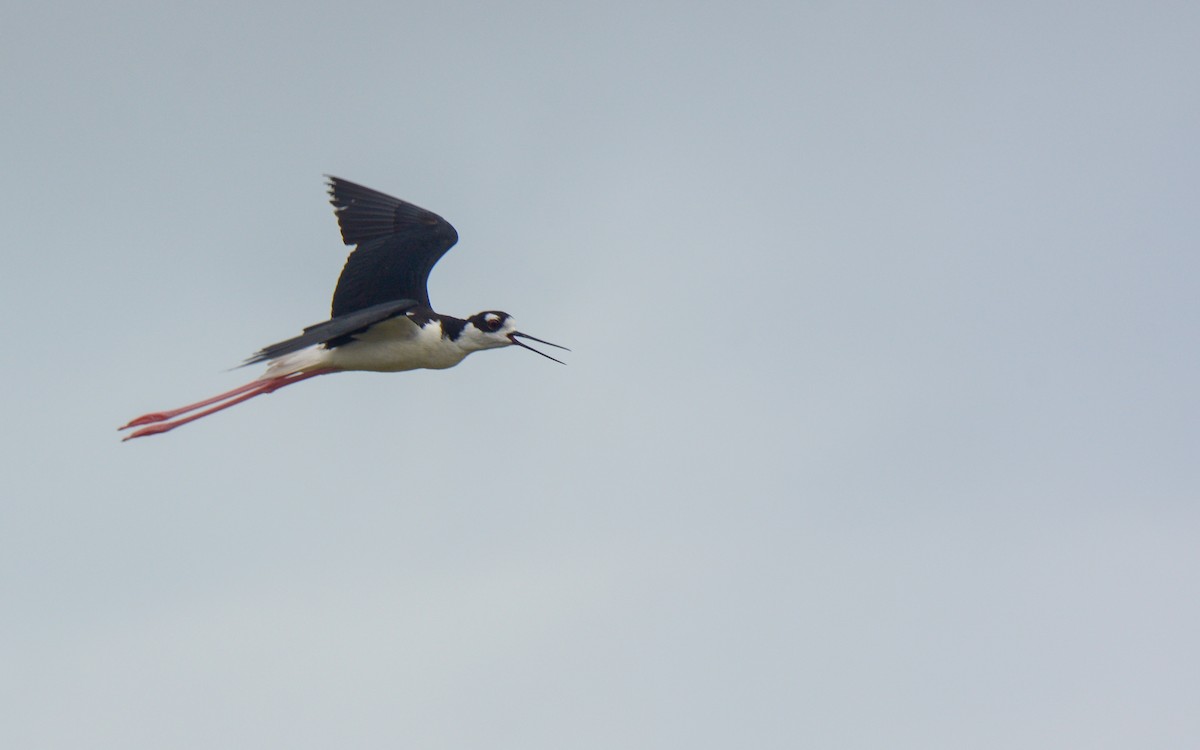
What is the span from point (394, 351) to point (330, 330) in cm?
163

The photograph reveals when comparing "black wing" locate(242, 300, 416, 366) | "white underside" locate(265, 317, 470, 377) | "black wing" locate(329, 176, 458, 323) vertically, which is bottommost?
"black wing" locate(242, 300, 416, 366)

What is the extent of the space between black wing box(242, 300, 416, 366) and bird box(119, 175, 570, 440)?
27 cm

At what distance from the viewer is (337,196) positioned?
526 inches

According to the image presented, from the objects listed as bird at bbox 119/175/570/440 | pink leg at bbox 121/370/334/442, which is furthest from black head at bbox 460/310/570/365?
pink leg at bbox 121/370/334/442

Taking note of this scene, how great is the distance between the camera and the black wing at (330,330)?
9.98 meters

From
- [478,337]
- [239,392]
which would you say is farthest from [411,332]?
[239,392]

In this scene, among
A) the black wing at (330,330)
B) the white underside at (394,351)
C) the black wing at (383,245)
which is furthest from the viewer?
the black wing at (383,245)

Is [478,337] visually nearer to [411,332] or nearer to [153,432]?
[411,332]

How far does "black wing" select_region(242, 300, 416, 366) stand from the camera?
32.8 feet

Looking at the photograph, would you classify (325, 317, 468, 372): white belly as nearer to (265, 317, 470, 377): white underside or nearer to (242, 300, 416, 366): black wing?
(265, 317, 470, 377): white underside

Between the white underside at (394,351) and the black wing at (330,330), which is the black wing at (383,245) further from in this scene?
the black wing at (330,330)

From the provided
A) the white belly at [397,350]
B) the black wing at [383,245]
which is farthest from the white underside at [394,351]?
the black wing at [383,245]

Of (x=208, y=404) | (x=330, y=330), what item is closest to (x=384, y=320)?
(x=330, y=330)

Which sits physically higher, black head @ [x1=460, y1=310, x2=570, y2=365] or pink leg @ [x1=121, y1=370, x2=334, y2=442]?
black head @ [x1=460, y1=310, x2=570, y2=365]
